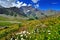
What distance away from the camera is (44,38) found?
11.6m

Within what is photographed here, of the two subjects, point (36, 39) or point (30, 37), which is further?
point (30, 37)

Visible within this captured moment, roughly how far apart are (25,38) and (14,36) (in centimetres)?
111

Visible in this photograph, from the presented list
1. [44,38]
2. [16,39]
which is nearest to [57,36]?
[44,38]

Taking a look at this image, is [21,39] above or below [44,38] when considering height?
below

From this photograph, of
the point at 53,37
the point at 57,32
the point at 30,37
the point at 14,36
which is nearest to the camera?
the point at 53,37

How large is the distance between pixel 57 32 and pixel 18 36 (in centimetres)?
380

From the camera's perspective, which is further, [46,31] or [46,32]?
[46,31]

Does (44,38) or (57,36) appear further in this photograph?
(44,38)

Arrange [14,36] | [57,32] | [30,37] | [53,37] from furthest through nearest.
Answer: [14,36] → [30,37] → [57,32] → [53,37]

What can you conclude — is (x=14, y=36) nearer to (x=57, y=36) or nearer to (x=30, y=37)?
(x=30, y=37)

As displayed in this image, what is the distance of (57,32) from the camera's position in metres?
11.6

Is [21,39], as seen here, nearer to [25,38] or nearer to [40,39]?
[25,38]

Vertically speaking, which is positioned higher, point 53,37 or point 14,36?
point 53,37

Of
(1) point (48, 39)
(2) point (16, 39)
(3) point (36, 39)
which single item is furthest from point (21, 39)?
(1) point (48, 39)
